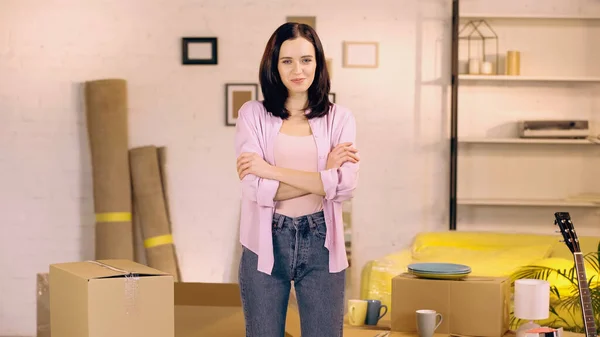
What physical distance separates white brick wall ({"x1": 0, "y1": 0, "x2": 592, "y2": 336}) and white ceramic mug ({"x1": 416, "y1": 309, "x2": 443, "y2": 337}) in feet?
8.34

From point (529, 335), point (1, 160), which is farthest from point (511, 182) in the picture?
point (1, 160)

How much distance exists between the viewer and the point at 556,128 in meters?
5.16

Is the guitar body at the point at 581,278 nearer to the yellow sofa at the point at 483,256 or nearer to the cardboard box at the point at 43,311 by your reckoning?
the yellow sofa at the point at 483,256

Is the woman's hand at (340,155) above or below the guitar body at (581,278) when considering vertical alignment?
above

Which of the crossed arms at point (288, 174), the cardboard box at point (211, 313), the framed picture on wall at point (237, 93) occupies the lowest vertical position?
the cardboard box at point (211, 313)

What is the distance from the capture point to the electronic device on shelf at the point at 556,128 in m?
5.15

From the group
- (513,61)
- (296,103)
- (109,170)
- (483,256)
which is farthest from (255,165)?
(513,61)

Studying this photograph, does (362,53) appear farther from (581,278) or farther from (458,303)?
(581,278)

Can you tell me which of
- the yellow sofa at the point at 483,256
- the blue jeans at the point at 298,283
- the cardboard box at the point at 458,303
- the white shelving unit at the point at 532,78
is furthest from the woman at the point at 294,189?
the white shelving unit at the point at 532,78

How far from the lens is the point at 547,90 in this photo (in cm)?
536

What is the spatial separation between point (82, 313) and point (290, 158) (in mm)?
671

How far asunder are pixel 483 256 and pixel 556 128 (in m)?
0.96

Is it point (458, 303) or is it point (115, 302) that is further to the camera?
point (458, 303)

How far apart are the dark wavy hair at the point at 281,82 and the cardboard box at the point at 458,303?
1.00m
